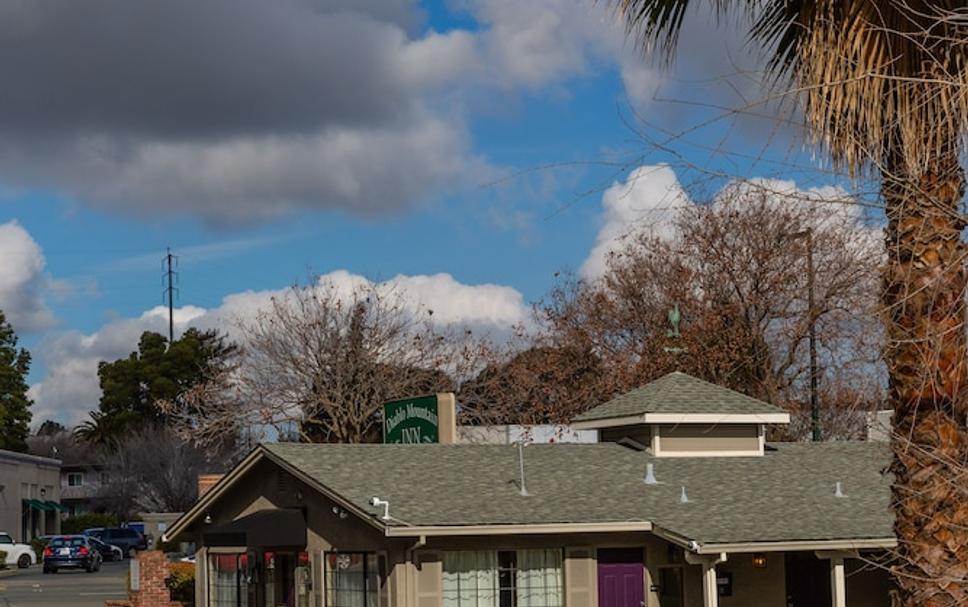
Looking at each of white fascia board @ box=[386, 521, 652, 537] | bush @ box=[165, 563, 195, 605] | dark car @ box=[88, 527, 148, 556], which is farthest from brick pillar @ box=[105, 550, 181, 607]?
dark car @ box=[88, 527, 148, 556]

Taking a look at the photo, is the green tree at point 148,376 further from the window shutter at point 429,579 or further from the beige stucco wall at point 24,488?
the window shutter at point 429,579

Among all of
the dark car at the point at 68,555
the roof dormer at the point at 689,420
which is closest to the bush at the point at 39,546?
the dark car at the point at 68,555

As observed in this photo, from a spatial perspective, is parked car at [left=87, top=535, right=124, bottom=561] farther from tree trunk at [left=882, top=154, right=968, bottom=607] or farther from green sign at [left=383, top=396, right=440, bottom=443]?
tree trunk at [left=882, top=154, right=968, bottom=607]

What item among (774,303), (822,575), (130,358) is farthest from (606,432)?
(130,358)

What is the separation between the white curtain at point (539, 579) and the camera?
82.8 ft

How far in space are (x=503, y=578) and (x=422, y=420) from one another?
8.26 meters

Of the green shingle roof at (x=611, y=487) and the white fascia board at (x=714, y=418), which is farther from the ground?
the white fascia board at (x=714, y=418)

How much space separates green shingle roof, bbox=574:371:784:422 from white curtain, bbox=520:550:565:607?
17.9 feet

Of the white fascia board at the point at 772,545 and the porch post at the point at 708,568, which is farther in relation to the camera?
the porch post at the point at 708,568

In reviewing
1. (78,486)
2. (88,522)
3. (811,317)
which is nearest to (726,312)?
(811,317)

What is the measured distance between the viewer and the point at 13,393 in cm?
10106

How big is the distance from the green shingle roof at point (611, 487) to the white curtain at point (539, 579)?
880 mm

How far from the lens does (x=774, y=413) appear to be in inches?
1209

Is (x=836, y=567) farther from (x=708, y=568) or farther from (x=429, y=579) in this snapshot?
(x=429, y=579)
